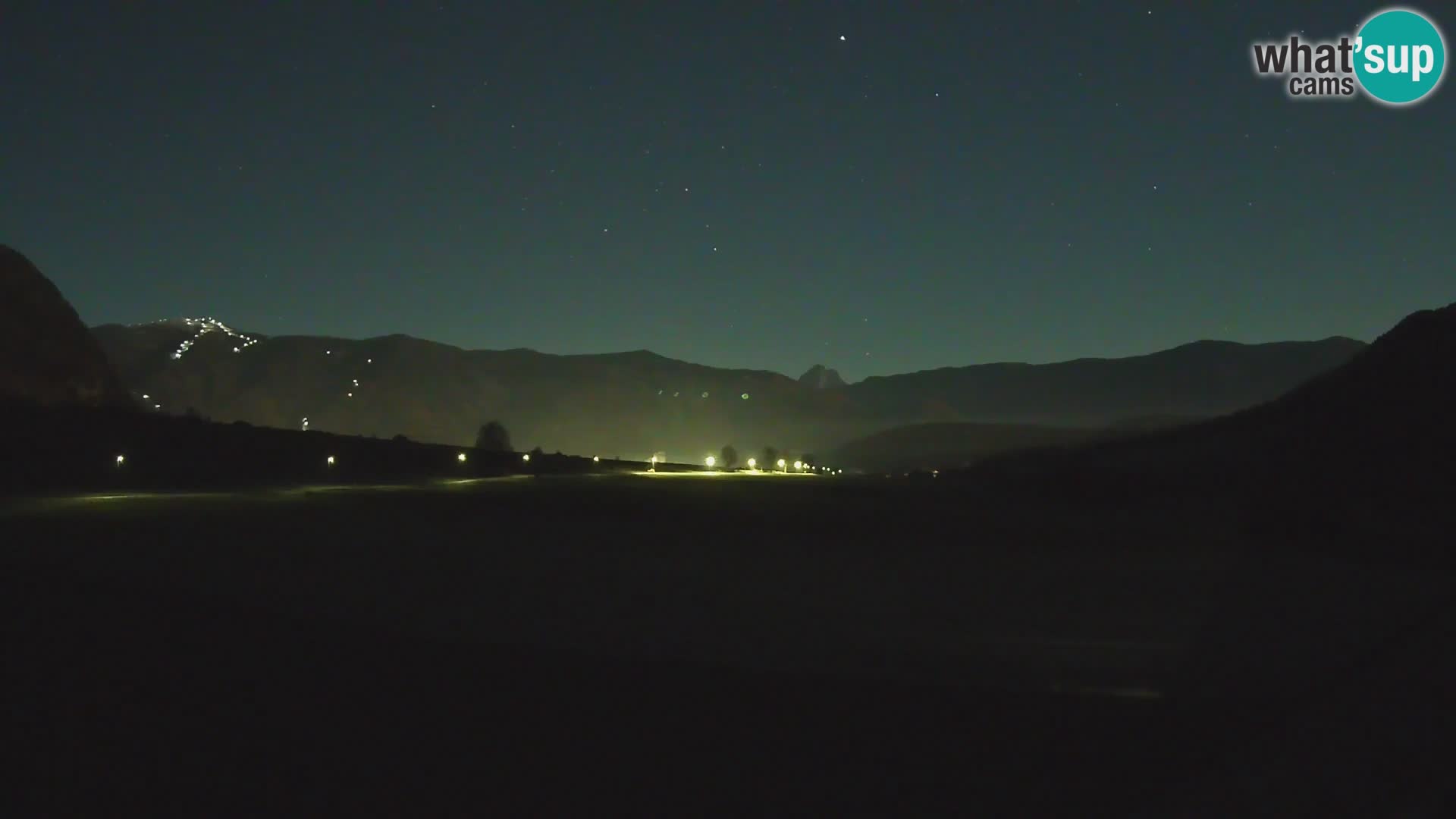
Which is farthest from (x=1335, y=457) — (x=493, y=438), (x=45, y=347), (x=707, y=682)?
(x=493, y=438)

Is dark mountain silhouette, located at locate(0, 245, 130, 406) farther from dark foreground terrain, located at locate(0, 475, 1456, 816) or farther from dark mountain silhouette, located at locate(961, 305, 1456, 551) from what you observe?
dark foreground terrain, located at locate(0, 475, 1456, 816)

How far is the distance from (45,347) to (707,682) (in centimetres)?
8084

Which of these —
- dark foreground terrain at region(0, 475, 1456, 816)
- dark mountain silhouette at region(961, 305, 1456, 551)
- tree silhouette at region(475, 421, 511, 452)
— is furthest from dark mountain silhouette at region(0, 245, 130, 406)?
dark foreground terrain at region(0, 475, 1456, 816)

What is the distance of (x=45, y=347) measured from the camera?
73.4m

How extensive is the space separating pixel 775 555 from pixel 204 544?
842 cm

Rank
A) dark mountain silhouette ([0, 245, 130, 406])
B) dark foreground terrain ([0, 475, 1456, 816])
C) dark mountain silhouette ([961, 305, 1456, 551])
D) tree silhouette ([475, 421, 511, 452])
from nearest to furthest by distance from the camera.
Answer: dark foreground terrain ([0, 475, 1456, 816]) → dark mountain silhouette ([961, 305, 1456, 551]) → dark mountain silhouette ([0, 245, 130, 406]) → tree silhouette ([475, 421, 511, 452])

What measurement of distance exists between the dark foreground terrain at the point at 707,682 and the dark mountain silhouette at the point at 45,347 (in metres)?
61.2

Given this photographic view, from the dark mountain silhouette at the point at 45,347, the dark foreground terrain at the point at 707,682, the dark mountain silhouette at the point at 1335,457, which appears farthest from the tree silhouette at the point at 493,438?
the dark foreground terrain at the point at 707,682

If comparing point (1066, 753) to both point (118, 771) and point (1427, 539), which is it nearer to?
point (118, 771)

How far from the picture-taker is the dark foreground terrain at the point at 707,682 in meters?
5.70

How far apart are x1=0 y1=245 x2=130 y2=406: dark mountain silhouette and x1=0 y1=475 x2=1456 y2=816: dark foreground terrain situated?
201 feet

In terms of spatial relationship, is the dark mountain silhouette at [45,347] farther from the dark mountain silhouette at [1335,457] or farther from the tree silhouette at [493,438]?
the dark mountain silhouette at [1335,457]

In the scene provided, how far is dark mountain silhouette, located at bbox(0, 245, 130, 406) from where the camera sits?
222 feet

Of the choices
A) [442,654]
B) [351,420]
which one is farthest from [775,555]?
[351,420]
